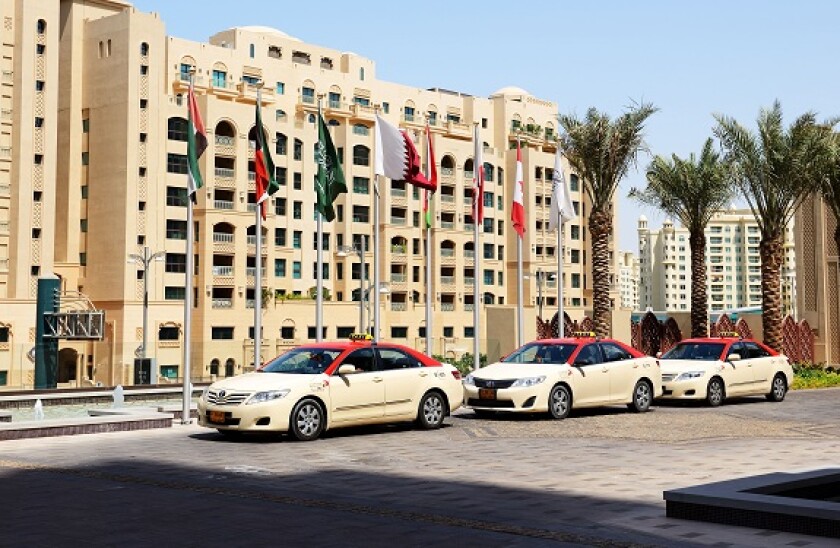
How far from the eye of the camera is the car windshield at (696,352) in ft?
82.3

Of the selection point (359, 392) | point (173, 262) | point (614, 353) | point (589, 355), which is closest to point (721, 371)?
point (614, 353)

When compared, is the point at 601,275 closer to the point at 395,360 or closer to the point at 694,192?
the point at 694,192

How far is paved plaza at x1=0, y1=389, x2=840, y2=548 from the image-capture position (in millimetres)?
8875

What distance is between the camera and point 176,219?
251 ft

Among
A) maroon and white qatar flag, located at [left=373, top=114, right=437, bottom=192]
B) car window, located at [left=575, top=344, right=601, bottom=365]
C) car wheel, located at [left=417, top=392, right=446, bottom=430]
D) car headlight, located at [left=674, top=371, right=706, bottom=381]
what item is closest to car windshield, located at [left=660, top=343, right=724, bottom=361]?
car headlight, located at [left=674, top=371, right=706, bottom=381]

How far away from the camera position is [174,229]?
76.6 m

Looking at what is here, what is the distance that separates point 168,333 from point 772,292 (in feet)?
149

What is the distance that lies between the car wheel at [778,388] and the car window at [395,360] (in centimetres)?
1141

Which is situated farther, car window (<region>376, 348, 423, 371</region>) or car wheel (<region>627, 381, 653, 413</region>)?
car wheel (<region>627, 381, 653, 413</region>)

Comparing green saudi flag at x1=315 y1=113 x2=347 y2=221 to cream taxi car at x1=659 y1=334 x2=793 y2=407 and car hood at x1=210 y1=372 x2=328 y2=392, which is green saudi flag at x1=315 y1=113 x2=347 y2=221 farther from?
car hood at x1=210 y1=372 x2=328 y2=392

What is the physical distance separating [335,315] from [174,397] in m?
47.2

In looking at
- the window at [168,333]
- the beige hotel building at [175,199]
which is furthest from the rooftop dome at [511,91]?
the window at [168,333]

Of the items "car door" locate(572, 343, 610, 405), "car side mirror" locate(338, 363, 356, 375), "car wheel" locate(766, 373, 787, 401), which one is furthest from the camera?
"car wheel" locate(766, 373, 787, 401)

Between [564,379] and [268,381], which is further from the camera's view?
[564,379]
